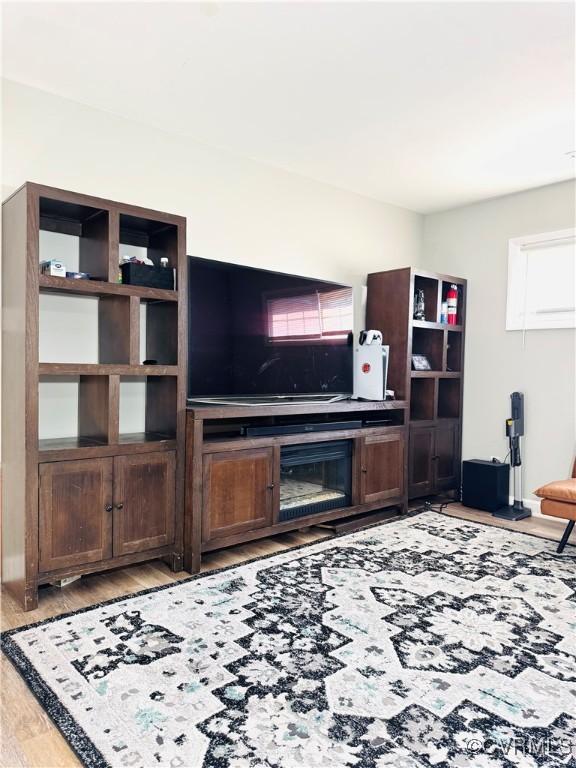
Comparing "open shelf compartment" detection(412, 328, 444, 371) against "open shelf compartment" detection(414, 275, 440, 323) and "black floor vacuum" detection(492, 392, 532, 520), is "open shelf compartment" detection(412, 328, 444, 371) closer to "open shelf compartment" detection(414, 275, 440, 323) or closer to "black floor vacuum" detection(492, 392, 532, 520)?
"open shelf compartment" detection(414, 275, 440, 323)

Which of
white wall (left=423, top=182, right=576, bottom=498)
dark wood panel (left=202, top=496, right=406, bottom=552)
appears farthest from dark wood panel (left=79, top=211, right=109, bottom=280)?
white wall (left=423, top=182, right=576, bottom=498)

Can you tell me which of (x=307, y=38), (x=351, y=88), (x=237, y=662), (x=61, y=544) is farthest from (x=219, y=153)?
(x=237, y=662)

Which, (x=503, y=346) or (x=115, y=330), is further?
(x=503, y=346)

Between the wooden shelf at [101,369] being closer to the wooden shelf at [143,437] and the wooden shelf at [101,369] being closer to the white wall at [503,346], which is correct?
the wooden shelf at [143,437]

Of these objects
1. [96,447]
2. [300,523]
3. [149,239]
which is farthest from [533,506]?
[149,239]

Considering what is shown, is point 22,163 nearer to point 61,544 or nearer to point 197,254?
point 197,254

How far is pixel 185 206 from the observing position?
3.24 m

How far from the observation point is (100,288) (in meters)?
2.50

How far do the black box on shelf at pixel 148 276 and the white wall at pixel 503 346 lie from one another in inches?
109

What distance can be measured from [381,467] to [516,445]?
1.12 m

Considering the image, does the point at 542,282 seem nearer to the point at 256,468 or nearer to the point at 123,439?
the point at 256,468

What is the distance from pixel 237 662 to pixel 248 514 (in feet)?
3.68

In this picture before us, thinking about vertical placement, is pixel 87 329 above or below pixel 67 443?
above

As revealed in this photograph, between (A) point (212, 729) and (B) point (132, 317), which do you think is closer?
(A) point (212, 729)
